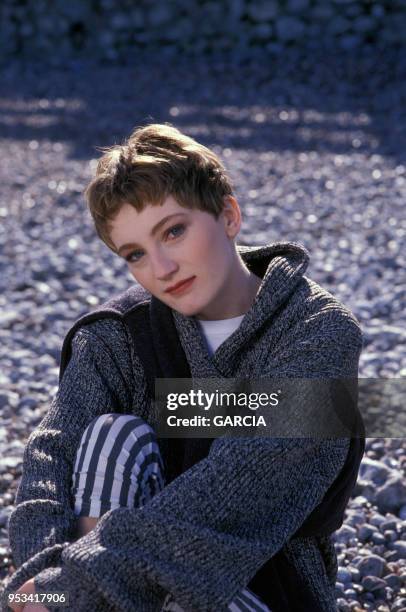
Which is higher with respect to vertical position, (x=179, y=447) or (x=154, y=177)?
(x=154, y=177)

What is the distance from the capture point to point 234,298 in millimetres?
2439

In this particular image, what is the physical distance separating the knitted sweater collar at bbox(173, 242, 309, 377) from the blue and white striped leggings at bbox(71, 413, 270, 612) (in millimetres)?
224

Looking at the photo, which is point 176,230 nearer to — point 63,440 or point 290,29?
point 63,440

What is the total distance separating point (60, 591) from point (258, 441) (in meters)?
0.49

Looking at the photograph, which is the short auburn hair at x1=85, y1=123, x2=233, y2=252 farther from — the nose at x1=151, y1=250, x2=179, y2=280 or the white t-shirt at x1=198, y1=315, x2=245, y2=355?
the white t-shirt at x1=198, y1=315, x2=245, y2=355

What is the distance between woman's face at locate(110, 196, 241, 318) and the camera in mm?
2299

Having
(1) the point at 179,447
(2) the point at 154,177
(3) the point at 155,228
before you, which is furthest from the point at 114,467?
(2) the point at 154,177

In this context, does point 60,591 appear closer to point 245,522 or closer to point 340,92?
point 245,522

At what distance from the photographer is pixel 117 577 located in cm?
188

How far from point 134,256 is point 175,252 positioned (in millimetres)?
122

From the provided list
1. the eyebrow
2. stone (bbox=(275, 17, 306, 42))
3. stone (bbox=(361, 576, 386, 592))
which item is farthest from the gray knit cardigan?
stone (bbox=(275, 17, 306, 42))

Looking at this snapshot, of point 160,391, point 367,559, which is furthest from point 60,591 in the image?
point 367,559

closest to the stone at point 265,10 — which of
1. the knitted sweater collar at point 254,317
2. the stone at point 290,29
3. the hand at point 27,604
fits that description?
the stone at point 290,29

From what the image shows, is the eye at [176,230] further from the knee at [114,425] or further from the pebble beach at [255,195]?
the pebble beach at [255,195]
